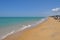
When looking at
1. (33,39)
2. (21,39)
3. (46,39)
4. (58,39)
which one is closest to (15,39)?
(21,39)

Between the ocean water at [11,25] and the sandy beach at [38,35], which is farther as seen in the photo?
the ocean water at [11,25]

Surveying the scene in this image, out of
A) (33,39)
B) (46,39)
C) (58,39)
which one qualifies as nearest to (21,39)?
(33,39)

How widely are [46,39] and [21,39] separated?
161 centimetres

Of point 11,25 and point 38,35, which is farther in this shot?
point 11,25

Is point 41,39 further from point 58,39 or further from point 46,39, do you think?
point 58,39

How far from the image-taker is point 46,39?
24.7 feet

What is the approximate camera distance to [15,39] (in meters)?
8.26

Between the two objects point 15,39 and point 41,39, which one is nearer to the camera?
point 41,39

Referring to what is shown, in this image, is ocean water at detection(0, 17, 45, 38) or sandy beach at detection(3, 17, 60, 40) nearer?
sandy beach at detection(3, 17, 60, 40)

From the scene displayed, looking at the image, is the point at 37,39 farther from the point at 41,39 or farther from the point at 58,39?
the point at 58,39

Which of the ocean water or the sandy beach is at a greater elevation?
the ocean water

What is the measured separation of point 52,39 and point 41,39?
2.02 feet

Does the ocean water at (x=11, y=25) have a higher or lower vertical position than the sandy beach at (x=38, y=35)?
higher

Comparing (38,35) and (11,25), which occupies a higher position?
Answer: (11,25)
